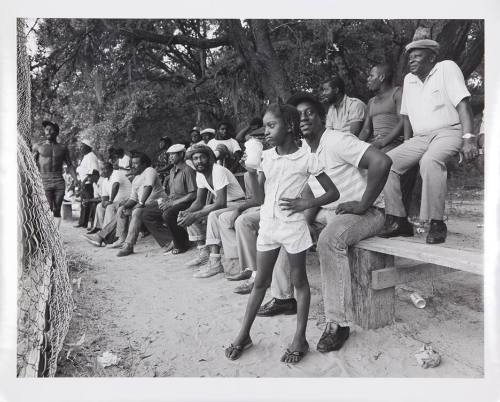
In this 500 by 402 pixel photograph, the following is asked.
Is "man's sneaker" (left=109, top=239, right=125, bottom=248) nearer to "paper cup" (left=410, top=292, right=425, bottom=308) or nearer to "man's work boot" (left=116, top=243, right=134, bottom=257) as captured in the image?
"man's work boot" (left=116, top=243, right=134, bottom=257)

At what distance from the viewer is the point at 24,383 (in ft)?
8.04

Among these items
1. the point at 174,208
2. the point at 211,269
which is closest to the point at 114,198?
the point at 174,208

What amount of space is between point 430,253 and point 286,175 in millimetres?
905

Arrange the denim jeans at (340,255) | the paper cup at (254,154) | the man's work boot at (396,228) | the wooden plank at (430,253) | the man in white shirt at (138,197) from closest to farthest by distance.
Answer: the wooden plank at (430,253) < the denim jeans at (340,255) < the man's work boot at (396,228) < the paper cup at (254,154) < the man in white shirt at (138,197)

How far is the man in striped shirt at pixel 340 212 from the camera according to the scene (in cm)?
252

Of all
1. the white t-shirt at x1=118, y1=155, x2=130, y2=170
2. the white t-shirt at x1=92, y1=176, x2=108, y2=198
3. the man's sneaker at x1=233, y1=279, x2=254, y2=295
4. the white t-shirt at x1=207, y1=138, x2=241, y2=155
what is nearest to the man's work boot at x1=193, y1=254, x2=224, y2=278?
the man's sneaker at x1=233, y1=279, x2=254, y2=295

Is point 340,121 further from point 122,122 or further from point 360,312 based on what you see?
point 122,122

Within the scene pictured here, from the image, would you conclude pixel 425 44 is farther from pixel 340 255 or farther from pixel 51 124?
pixel 51 124

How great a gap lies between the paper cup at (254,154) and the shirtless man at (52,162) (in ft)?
5.92

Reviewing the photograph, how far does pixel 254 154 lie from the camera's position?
338cm

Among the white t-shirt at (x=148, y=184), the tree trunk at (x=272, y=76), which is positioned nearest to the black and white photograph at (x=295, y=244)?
the tree trunk at (x=272, y=76)

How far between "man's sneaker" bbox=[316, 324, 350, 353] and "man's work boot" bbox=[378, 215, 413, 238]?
700mm

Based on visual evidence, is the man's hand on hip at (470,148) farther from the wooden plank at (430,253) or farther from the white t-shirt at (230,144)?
the white t-shirt at (230,144)
